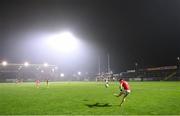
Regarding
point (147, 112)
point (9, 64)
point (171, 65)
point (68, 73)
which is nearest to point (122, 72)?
point (171, 65)

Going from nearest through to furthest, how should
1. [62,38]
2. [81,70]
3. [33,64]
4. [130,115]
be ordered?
[130,115]
[62,38]
[33,64]
[81,70]

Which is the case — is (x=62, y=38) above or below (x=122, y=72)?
above

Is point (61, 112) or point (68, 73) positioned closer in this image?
point (61, 112)

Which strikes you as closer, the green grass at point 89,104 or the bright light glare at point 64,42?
the green grass at point 89,104

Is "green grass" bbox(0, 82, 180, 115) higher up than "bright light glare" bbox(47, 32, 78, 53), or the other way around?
"bright light glare" bbox(47, 32, 78, 53)

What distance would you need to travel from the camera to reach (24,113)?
1703 cm

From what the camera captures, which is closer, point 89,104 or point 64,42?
point 89,104

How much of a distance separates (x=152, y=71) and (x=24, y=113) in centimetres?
11660

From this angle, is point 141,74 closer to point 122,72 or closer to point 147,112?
point 122,72

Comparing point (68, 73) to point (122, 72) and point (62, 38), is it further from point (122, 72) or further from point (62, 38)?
point (62, 38)

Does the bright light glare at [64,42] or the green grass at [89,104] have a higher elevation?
the bright light glare at [64,42]

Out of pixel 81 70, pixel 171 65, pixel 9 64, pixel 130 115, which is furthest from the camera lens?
pixel 81 70

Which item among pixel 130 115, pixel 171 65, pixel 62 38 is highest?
pixel 62 38

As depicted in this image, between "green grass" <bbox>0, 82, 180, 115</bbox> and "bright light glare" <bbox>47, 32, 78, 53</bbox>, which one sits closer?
"green grass" <bbox>0, 82, 180, 115</bbox>
